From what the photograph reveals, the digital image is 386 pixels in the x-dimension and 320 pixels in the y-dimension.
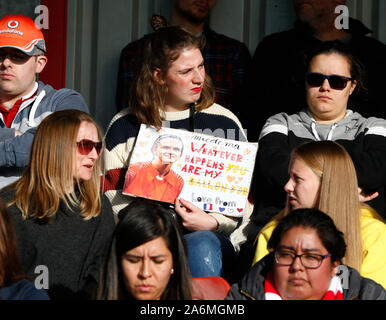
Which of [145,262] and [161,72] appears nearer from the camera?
[145,262]

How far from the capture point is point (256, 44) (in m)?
5.46

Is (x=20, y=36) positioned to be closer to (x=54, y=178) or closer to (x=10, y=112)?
(x=10, y=112)

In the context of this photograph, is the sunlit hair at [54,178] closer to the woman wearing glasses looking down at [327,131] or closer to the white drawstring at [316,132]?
the woman wearing glasses looking down at [327,131]

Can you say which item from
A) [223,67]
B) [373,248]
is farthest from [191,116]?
[373,248]

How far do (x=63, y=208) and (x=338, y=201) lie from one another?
1.35 meters

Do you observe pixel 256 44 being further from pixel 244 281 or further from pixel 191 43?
pixel 244 281

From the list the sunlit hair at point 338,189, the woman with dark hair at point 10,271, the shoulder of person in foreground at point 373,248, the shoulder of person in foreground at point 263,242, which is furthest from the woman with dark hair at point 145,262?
the shoulder of person in foreground at point 373,248

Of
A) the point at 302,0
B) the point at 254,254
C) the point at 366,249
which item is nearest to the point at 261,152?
the point at 254,254

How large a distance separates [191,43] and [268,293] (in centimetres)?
185

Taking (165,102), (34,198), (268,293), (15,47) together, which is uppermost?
(15,47)

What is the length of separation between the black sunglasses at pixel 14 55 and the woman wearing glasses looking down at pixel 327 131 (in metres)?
1.52

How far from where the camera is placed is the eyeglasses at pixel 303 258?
10.2 ft

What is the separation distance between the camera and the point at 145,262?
10.3 ft

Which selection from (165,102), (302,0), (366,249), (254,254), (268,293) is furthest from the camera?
(302,0)
